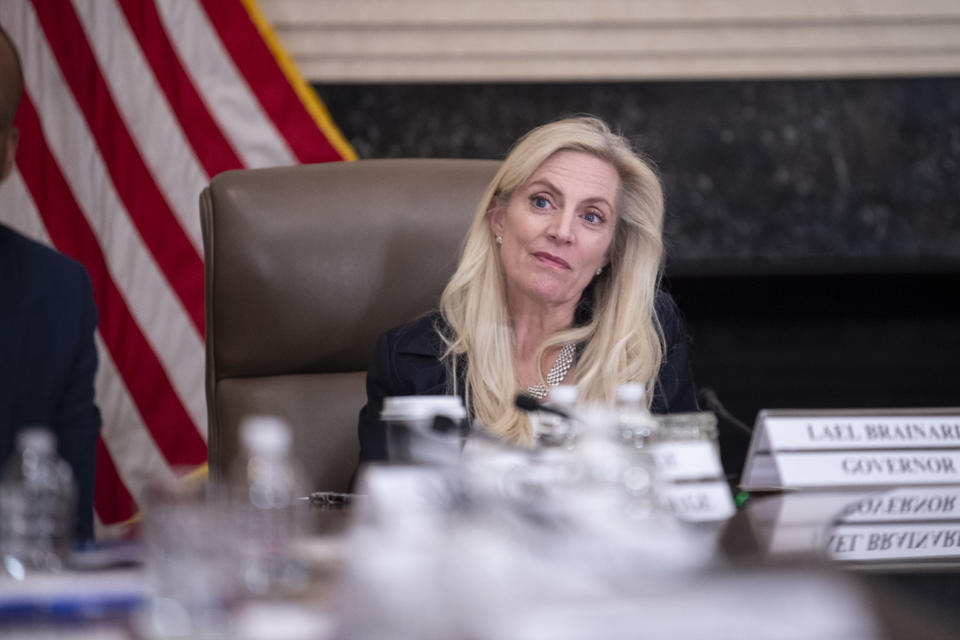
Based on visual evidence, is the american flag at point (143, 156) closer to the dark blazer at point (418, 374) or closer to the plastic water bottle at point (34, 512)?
the dark blazer at point (418, 374)

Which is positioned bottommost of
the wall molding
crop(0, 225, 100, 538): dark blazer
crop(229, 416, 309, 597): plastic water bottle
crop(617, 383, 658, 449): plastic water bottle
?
crop(229, 416, 309, 597): plastic water bottle

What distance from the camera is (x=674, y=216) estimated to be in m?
2.32

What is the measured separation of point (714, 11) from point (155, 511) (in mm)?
1986

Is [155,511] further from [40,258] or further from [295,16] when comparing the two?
[295,16]

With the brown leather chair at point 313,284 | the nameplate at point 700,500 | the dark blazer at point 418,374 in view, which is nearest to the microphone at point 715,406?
the dark blazer at point 418,374

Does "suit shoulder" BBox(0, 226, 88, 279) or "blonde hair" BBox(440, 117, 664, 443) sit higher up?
"blonde hair" BBox(440, 117, 664, 443)

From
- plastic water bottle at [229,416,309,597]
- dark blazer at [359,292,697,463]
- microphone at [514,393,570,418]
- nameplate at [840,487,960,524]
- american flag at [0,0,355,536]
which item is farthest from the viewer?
american flag at [0,0,355,536]

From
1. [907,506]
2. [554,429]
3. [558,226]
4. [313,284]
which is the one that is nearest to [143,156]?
[313,284]

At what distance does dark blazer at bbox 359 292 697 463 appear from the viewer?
1.73 metres

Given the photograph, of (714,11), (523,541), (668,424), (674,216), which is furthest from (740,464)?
(523,541)

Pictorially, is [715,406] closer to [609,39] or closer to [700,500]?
[700,500]

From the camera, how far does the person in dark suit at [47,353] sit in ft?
4.27

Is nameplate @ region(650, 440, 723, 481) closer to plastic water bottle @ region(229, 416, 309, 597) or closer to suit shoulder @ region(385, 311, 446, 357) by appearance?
plastic water bottle @ region(229, 416, 309, 597)

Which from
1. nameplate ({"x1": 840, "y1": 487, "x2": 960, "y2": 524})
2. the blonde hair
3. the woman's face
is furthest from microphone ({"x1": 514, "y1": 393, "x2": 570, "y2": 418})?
the woman's face
